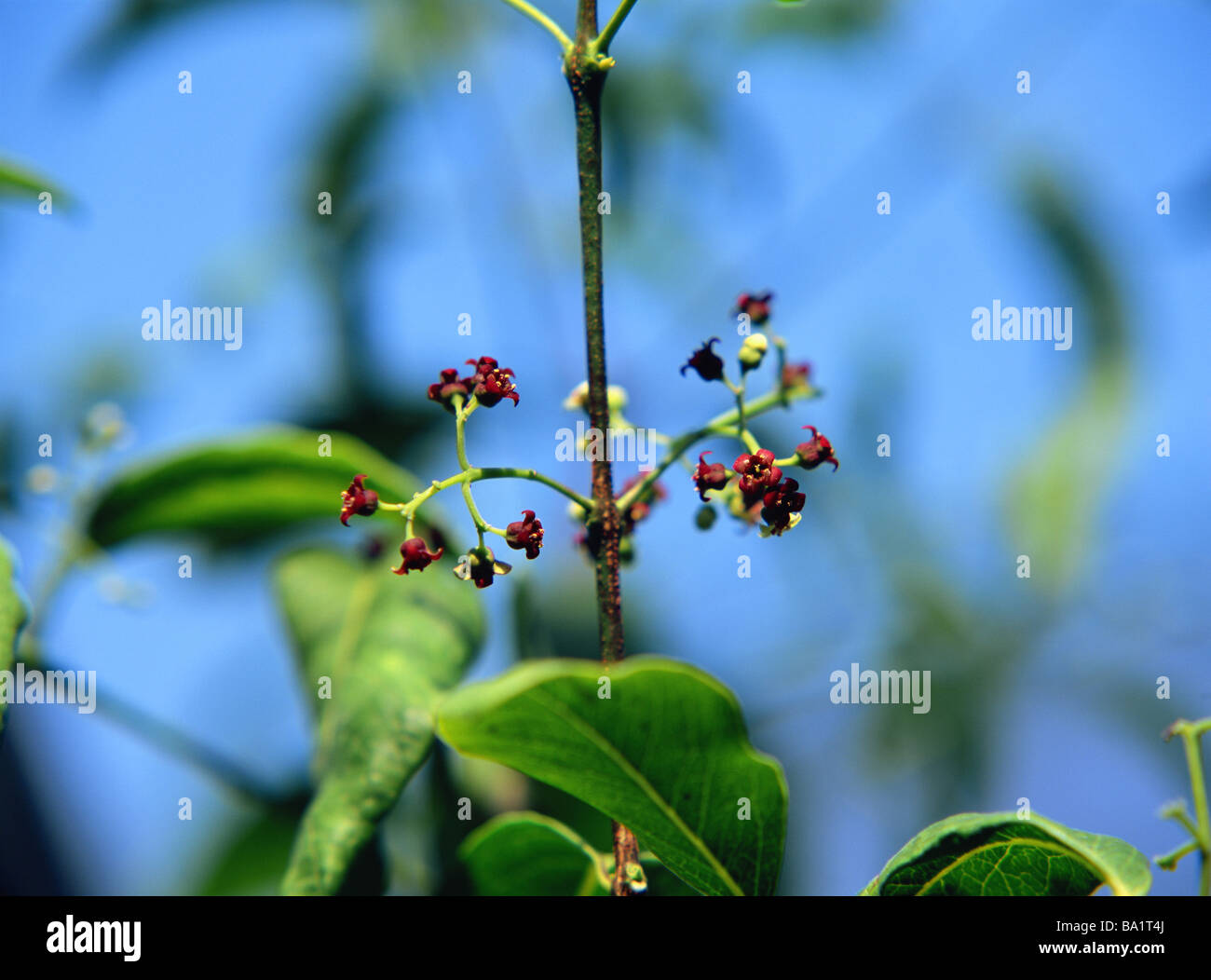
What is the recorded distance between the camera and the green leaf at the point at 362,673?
1124 mm

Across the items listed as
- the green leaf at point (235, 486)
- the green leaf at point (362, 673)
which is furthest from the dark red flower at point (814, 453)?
the green leaf at point (235, 486)

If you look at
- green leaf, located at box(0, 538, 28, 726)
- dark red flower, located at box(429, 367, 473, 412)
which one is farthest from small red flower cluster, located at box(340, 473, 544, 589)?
green leaf, located at box(0, 538, 28, 726)

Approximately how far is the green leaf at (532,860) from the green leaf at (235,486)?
0.58 m

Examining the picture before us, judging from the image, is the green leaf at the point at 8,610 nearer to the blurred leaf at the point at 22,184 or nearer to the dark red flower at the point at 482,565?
Result: the dark red flower at the point at 482,565

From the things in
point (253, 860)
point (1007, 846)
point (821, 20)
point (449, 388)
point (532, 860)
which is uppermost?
point (821, 20)

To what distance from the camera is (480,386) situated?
3.37ft

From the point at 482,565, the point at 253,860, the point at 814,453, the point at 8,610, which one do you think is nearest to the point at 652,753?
the point at 482,565

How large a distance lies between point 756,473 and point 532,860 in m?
0.61

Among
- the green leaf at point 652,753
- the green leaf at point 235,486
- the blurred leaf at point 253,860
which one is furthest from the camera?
the blurred leaf at point 253,860

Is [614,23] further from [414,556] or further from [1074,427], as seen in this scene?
[1074,427]

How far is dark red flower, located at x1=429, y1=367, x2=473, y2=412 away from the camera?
41.0 inches

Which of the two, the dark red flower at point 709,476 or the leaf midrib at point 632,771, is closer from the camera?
the leaf midrib at point 632,771
